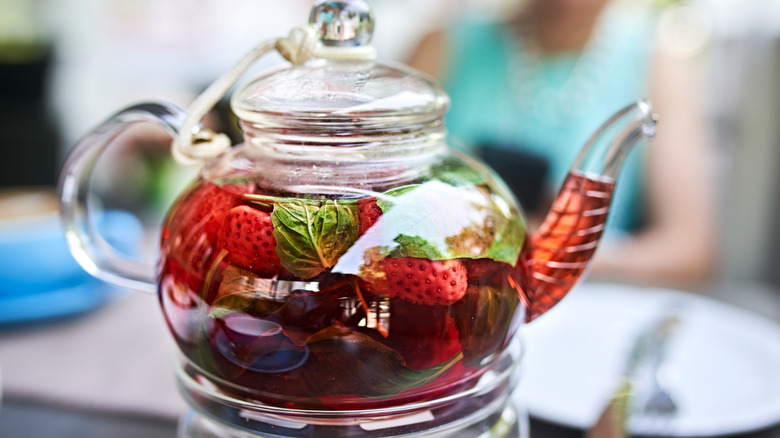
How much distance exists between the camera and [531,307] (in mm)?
413

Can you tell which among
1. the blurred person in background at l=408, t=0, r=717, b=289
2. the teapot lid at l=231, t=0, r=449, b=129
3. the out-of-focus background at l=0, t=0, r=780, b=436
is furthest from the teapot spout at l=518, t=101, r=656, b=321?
the blurred person in background at l=408, t=0, r=717, b=289

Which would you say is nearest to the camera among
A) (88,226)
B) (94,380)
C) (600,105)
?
(88,226)

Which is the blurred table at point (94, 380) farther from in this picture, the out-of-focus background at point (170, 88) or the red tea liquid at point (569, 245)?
the red tea liquid at point (569, 245)

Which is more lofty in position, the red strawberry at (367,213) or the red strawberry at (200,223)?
the red strawberry at (367,213)

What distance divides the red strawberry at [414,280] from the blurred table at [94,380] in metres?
0.24

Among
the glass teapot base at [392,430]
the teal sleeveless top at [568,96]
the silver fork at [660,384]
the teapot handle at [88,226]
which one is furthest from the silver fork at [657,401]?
the teal sleeveless top at [568,96]

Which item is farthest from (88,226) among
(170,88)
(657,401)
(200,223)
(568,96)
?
(170,88)

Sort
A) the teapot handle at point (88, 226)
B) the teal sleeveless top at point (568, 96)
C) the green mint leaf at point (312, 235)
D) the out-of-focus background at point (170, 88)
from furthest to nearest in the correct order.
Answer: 1. the teal sleeveless top at point (568, 96)
2. the out-of-focus background at point (170, 88)
3. the teapot handle at point (88, 226)
4. the green mint leaf at point (312, 235)

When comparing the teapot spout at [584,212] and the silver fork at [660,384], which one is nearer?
the teapot spout at [584,212]

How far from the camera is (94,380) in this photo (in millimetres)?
580

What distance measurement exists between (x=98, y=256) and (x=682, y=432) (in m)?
Result: 0.45

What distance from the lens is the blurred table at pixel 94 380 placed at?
0.51 m

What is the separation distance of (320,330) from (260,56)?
0.56ft

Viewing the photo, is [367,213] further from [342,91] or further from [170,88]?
[170,88]
